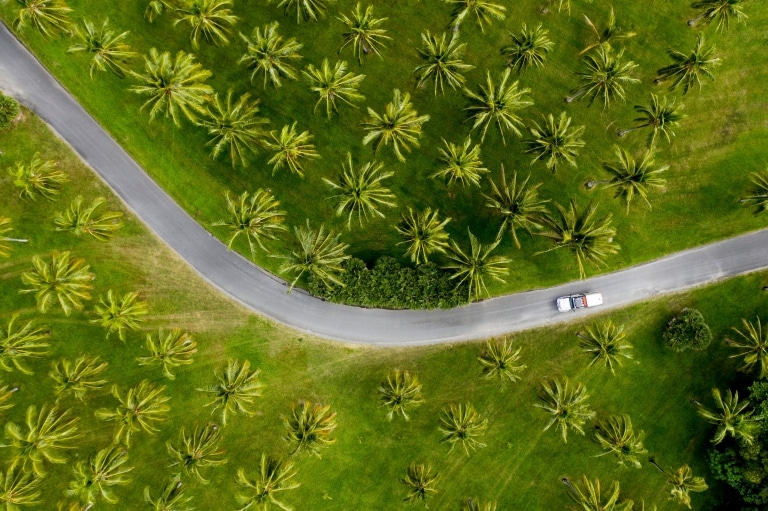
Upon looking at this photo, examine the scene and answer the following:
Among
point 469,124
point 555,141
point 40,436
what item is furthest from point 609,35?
point 40,436

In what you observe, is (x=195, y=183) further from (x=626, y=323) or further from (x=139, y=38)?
(x=626, y=323)

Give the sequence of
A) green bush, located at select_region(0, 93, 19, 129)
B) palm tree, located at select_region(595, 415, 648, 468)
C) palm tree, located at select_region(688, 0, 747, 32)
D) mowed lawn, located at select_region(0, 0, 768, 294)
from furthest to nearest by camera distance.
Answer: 1. mowed lawn, located at select_region(0, 0, 768, 294)
2. green bush, located at select_region(0, 93, 19, 129)
3. palm tree, located at select_region(595, 415, 648, 468)
4. palm tree, located at select_region(688, 0, 747, 32)

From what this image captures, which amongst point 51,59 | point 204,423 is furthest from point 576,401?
point 51,59

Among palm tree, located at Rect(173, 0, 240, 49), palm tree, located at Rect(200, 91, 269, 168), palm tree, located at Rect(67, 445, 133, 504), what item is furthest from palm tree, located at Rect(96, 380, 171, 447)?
palm tree, located at Rect(173, 0, 240, 49)

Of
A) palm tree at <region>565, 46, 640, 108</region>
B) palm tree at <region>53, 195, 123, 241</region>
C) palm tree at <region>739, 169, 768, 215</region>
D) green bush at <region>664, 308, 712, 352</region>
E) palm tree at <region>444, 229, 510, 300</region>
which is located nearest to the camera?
palm tree at <region>444, 229, 510, 300</region>

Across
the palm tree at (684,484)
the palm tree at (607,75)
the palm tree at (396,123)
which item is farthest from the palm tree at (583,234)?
the palm tree at (684,484)

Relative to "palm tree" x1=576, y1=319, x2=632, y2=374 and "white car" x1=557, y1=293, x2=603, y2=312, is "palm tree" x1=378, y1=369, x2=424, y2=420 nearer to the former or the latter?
"palm tree" x1=576, y1=319, x2=632, y2=374

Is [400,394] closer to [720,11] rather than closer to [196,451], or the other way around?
[196,451]
